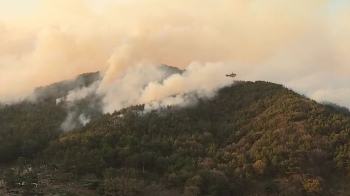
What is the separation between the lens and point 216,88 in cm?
18050

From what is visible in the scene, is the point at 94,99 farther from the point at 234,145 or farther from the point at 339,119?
the point at 339,119

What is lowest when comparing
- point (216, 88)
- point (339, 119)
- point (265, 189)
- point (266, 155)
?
point (265, 189)

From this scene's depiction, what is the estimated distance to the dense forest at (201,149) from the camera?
105750mm

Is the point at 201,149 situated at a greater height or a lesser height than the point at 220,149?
greater

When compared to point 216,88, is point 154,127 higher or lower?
lower

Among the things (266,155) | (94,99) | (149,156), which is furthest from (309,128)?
(94,99)

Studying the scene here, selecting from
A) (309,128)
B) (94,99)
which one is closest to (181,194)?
(309,128)

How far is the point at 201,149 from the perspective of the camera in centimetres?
13350

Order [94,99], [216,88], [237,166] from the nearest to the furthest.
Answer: [237,166] < [216,88] < [94,99]

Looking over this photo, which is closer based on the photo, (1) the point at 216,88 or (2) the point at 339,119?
(2) the point at 339,119

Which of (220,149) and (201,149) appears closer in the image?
(201,149)

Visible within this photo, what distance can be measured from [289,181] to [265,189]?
20.0 ft

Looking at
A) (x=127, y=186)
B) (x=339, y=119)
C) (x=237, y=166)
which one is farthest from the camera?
(x=339, y=119)

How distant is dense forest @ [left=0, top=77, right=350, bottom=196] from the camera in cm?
10575
